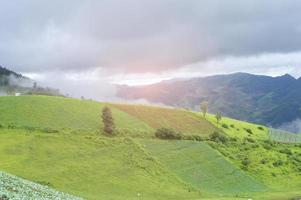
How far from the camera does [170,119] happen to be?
166625mm

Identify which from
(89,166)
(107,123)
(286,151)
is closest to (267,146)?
(286,151)

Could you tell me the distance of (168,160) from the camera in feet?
382

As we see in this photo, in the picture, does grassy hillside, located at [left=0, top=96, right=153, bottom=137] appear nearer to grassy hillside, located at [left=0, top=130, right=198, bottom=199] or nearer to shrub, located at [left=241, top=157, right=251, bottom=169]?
grassy hillside, located at [left=0, top=130, right=198, bottom=199]

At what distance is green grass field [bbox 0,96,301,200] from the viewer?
92.1m

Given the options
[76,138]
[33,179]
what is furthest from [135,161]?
[33,179]

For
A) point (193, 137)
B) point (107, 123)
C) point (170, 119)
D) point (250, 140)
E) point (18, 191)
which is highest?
point (170, 119)

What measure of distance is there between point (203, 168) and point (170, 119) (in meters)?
51.2

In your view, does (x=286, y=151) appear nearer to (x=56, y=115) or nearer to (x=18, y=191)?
(x=56, y=115)

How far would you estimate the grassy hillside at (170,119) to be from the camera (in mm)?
156875

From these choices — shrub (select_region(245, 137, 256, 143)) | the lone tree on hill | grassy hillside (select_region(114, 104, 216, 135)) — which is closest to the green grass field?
grassy hillside (select_region(114, 104, 216, 135))

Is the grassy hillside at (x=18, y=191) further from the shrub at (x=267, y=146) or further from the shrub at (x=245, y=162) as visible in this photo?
the shrub at (x=267, y=146)

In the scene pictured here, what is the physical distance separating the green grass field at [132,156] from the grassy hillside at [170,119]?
1.31 feet

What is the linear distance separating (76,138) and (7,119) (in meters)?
26.4

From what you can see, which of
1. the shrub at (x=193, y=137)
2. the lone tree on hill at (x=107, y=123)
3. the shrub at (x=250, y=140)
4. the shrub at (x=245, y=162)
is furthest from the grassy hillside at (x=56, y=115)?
the shrub at (x=250, y=140)
